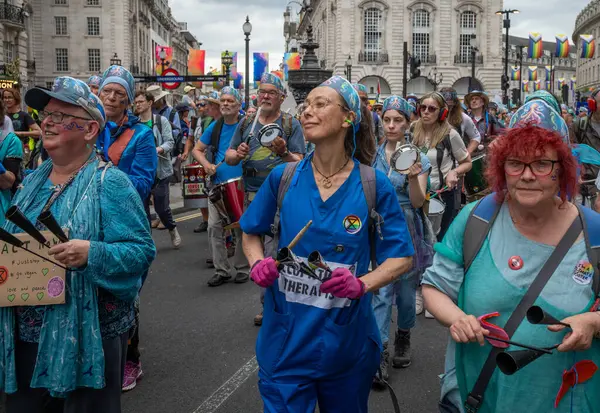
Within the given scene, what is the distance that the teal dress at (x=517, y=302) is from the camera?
2289mm

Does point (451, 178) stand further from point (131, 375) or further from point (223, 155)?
point (131, 375)

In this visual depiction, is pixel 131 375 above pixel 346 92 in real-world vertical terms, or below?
below

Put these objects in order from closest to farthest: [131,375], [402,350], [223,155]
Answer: [131,375]
[402,350]
[223,155]

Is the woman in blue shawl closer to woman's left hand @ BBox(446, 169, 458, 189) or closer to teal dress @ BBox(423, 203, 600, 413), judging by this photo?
teal dress @ BBox(423, 203, 600, 413)

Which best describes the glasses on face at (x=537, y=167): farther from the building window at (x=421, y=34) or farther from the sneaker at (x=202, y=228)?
the building window at (x=421, y=34)

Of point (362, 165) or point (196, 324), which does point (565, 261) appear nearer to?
point (362, 165)

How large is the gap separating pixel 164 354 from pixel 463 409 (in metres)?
3.46

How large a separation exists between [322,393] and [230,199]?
4.02 m

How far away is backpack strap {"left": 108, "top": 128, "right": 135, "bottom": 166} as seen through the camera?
468 centimetres

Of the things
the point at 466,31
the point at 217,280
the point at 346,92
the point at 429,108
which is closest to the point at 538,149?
the point at 346,92

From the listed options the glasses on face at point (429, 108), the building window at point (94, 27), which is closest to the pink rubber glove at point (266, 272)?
the glasses on face at point (429, 108)

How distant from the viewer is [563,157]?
7.79 ft

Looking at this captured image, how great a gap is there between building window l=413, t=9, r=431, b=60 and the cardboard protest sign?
7250 centimetres

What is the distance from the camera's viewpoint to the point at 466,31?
72.5 m
